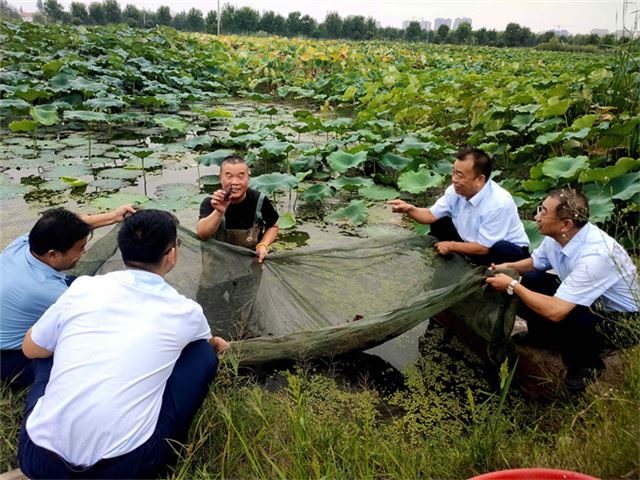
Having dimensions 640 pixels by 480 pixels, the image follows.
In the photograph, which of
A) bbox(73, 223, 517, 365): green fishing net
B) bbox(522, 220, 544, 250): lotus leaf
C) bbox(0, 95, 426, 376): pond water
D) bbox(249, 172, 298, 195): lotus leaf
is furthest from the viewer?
bbox(249, 172, 298, 195): lotus leaf

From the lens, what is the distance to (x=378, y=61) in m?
14.8

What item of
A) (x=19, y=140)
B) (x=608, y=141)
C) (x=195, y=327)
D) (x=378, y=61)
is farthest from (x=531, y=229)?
(x=378, y=61)

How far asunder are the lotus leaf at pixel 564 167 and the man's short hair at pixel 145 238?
3.28 metres

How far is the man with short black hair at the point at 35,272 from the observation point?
1.83 m

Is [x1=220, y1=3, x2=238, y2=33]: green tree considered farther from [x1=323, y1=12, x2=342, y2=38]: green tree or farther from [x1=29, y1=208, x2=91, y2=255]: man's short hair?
[x1=29, y1=208, x2=91, y2=255]: man's short hair

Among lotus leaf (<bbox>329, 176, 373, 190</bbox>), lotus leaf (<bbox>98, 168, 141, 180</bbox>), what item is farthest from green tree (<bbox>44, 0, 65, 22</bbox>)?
lotus leaf (<bbox>329, 176, 373, 190</bbox>)

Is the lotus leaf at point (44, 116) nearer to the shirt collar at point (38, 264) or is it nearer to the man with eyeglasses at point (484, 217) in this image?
the shirt collar at point (38, 264)

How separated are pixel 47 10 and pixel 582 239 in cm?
4831

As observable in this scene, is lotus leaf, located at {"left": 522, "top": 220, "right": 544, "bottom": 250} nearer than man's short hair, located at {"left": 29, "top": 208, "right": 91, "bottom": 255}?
No

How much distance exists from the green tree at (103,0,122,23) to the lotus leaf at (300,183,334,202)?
45965 mm

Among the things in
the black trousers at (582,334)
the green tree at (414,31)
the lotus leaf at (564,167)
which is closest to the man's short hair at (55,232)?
the black trousers at (582,334)

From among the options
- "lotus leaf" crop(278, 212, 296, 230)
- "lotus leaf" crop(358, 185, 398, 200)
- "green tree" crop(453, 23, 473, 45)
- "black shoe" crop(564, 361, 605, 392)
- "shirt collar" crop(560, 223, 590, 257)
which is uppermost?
"green tree" crop(453, 23, 473, 45)

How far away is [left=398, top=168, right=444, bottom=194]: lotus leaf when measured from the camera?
4289mm

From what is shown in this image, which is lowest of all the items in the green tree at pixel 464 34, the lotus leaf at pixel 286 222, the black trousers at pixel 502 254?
the lotus leaf at pixel 286 222
